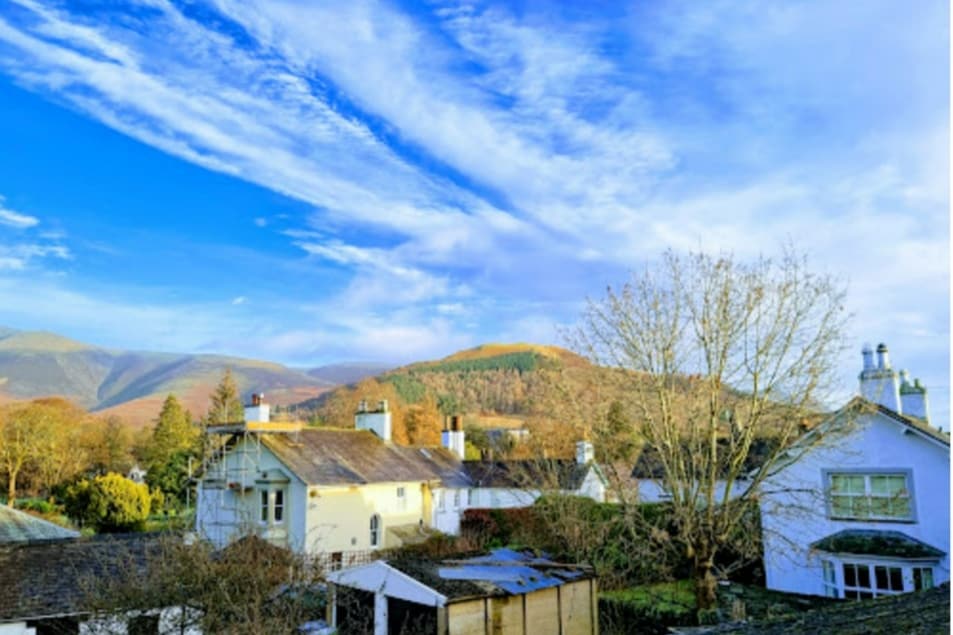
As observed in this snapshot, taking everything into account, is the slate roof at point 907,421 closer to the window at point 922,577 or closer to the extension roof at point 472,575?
the window at point 922,577

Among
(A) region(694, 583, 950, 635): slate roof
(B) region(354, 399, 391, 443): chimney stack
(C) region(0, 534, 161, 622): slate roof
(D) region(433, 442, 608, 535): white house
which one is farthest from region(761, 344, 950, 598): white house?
(B) region(354, 399, 391, 443): chimney stack

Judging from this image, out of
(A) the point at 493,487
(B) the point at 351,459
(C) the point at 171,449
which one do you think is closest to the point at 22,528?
(B) the point at 351,459

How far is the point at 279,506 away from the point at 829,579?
64.8 feet

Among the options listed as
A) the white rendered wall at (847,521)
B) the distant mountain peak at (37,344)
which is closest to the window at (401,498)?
the white rendered wall at (847,521)

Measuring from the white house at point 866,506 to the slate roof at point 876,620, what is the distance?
1025cm

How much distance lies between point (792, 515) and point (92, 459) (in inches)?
2216

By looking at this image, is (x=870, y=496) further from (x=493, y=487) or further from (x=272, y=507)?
(x=272, y=507)

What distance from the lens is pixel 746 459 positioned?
2253 centimetres

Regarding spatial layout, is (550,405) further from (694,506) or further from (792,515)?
(792,515)

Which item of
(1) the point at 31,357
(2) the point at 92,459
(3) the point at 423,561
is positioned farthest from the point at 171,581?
(1) the point at 31,357

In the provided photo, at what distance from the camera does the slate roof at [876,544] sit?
17.7 meters

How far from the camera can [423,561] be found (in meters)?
16.2

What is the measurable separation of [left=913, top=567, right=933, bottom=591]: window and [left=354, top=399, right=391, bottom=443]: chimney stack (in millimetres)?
23246

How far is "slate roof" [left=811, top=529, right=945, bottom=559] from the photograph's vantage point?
58.0 feet
